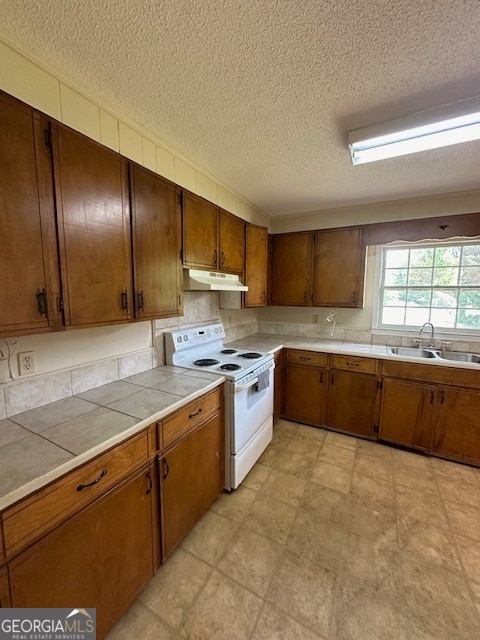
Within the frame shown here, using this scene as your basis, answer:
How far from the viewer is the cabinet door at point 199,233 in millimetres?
1983

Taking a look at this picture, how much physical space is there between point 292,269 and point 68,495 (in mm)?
3001

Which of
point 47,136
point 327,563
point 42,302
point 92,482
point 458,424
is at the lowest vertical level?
point 327,563

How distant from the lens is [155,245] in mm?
1704

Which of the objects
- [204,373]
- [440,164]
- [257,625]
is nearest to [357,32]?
[440,164]

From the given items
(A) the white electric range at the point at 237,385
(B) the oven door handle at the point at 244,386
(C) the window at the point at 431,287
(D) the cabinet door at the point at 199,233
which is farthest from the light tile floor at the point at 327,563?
(D) the cabinet door at the point at 199,233

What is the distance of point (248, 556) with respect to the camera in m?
1.55

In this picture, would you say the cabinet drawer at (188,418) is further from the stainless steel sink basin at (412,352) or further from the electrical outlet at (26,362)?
the stainless steel sink basin at (412,352)

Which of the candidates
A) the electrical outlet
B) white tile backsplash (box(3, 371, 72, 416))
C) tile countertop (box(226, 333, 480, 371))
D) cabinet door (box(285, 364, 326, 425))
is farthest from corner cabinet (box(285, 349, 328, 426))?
the electrical outlet

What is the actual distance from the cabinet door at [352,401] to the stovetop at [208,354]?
95 centimetres

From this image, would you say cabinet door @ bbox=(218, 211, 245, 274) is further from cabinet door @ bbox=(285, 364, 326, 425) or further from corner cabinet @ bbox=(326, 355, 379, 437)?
corner cabinet @ bbox=(326, 355, 379, 437)

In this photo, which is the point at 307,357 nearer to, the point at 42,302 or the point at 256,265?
the point at 256,265

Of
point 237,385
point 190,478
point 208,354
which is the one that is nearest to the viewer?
point 190,478

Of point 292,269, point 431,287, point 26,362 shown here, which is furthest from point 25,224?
point 431,287

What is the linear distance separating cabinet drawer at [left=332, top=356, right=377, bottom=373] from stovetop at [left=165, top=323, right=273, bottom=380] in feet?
2.78
